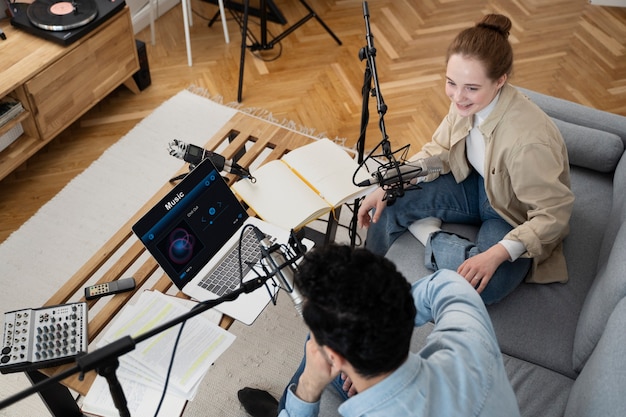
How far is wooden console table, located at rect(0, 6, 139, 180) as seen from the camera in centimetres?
Result: 257

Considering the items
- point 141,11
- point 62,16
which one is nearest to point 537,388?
point 62,16

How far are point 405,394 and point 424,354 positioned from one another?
0.18 m

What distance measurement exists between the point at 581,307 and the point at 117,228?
5.75 ft

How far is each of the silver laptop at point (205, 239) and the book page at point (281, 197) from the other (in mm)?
50

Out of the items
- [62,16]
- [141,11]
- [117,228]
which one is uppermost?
[62,16]

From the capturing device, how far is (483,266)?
1772mm

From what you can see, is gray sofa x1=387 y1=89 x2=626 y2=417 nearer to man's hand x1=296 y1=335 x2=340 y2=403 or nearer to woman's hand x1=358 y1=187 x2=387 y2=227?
woman's hand x1=358 y1=187 x2=387 y2=227

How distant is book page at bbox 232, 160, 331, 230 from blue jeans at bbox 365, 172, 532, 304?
0.28 metres

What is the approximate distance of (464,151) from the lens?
6.70 ft

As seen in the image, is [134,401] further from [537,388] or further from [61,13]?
[61,13]

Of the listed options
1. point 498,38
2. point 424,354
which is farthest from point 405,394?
point 498,38

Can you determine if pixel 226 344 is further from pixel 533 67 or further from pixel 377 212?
pixel 533 67

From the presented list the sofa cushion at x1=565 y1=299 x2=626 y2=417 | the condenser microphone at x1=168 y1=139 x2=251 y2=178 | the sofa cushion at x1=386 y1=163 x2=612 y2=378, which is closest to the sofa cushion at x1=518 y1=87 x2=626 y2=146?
the sofa cushion at x1=386 y1=163 x2=612 y2=378

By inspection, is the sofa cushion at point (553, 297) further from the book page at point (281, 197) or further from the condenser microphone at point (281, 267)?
the condenser microphone at point (281, 267)
